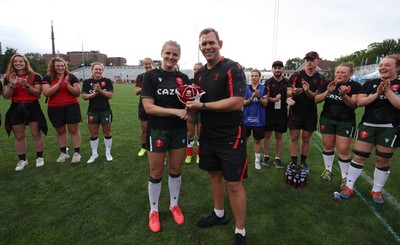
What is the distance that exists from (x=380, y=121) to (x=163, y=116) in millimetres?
3178

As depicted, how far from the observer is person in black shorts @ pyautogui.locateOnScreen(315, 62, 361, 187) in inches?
153

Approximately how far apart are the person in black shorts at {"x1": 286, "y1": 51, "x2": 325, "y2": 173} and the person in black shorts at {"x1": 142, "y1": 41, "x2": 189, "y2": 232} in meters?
2.55

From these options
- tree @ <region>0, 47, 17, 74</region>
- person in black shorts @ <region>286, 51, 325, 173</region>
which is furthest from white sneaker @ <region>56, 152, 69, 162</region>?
tree @ <region>0, 47, 17, 74</region>

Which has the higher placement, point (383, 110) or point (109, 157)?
point (383, 110)

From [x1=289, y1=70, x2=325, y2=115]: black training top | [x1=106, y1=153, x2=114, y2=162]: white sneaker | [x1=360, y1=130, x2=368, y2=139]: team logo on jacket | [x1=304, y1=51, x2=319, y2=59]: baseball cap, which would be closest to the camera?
[x1=360, y1=130, x2=368, y2=139]: team logo on jacket

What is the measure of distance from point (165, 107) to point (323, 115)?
122 inches

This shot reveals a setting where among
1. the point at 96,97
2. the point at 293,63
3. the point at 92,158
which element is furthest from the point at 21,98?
the point at 293,63

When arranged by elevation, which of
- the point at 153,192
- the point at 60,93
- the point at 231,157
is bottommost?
the point at 153,192

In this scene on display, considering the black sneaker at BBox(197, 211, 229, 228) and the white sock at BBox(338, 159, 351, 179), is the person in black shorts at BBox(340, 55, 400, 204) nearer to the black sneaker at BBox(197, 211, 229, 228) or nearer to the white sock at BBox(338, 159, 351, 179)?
the white sock at BBox(338, 159, 351, 179)

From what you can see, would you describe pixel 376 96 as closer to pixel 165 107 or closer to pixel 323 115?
pixel 323 115

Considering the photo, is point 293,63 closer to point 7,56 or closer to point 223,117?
point 7,56

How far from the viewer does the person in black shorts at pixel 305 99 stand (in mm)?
4363

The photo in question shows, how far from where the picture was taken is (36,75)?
15.6ft

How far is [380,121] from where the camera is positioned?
342cm
